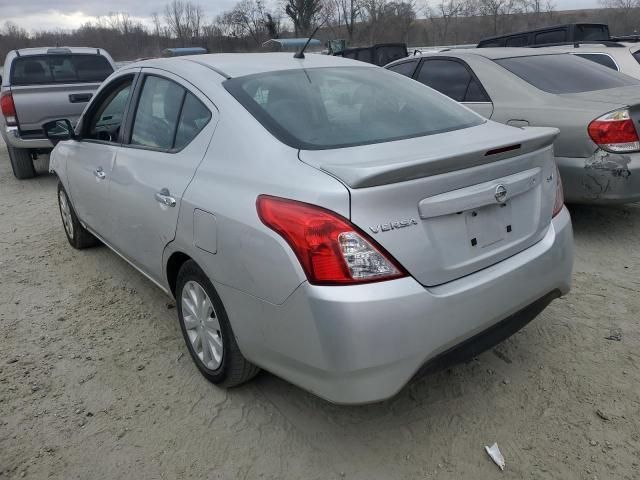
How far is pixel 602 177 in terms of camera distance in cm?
415

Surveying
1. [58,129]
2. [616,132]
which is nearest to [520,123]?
[616,132]

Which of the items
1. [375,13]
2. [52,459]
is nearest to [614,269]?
[52,459]

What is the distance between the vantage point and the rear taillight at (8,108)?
7297mm

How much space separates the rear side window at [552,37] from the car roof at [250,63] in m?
9.65

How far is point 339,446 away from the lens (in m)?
2.34

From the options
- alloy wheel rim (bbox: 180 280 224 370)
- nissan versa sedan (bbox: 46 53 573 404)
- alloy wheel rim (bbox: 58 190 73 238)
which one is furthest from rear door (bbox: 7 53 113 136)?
alloy wheel rim (bbox: 180 280 224 370)

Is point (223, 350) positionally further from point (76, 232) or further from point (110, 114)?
point (76, 232)

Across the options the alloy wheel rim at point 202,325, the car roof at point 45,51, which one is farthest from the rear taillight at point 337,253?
the car roof at point 45,51

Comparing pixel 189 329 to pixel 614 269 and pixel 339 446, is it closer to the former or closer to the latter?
pixel 339 446

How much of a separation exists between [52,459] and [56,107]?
634 cm

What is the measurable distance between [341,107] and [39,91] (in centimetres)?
632

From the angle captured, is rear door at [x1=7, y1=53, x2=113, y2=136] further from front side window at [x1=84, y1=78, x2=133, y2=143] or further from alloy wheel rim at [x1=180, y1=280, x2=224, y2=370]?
alloy wheel rim at [x1=180, y1=280, x2=224, y2=370]

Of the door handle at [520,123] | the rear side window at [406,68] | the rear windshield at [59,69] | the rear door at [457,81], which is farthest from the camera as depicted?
the rear windshield at [59,69]

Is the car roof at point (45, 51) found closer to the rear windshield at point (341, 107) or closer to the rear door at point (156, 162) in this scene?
the rear door at point (156, 162)
